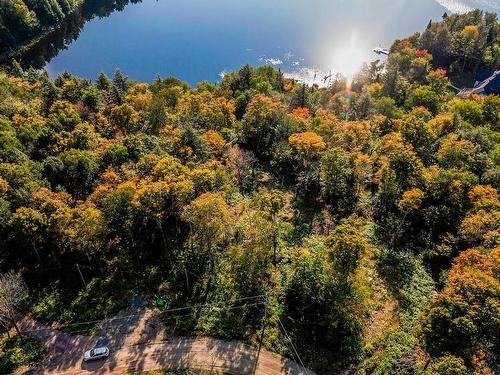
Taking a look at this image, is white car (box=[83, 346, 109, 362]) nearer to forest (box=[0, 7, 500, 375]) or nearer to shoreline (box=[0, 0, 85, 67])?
forest (box=[0, 7, 500, 375])

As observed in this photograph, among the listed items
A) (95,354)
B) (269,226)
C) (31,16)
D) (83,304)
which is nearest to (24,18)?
(31,16)

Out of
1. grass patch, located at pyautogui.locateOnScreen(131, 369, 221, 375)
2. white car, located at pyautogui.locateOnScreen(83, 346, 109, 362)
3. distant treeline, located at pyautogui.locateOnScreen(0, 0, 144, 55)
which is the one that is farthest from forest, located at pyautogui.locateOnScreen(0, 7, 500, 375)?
distant treeline, located at pyautogui.locateOnScreen(0, 0, 144, 55)

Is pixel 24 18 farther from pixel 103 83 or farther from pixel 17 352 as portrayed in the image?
pixel 17 352

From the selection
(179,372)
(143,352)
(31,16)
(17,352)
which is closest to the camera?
(179,372)

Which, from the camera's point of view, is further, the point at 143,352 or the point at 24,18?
the point at 24,18

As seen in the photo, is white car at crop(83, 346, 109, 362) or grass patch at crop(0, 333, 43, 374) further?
white car at crop(83, 346, 109, 362)

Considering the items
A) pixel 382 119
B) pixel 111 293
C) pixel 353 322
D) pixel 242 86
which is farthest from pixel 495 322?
pixel 242 86
